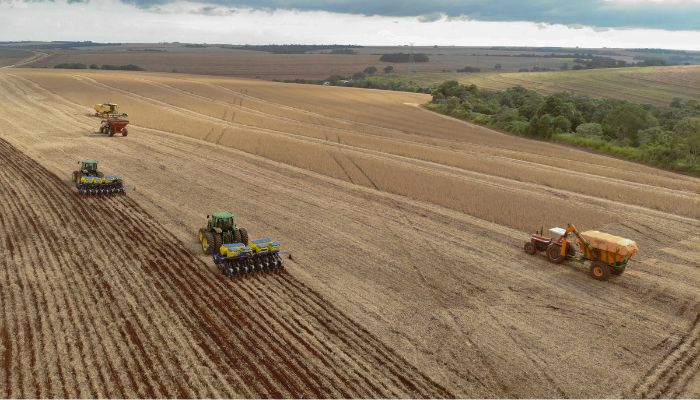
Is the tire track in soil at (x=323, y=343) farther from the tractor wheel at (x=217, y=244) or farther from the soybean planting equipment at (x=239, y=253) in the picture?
the tractor wheel at (x=217, y=244)

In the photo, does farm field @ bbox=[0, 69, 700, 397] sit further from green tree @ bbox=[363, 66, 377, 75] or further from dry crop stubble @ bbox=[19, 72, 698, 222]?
green tree @ bbox=[363, 66, 377, 75]

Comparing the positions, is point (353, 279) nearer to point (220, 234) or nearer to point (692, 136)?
point (220, 234)

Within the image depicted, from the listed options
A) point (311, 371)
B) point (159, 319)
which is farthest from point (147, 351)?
point (311, 371)

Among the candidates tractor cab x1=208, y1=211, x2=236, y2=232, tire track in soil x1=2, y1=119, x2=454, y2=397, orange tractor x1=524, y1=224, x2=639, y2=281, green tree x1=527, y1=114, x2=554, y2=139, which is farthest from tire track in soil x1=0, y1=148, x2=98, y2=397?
green tree x1=527, y1=114, x2=554, y2=139

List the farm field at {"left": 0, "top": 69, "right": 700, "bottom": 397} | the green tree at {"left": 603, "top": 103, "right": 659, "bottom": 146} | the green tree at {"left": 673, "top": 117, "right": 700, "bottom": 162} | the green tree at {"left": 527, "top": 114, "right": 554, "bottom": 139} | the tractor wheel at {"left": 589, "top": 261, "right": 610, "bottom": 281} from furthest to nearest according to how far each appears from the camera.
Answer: the green tree at {"left": 527, "top": 114, "right": 554, "bottom": 139} → the green tree at {"left": 603, "top": 103, "right": 659, "bottom": 146} → the green tree at {"left": 673, "top": 117, "right": 700, "bottom": 162} → the tractor wheel at {"left": 589, "top": 261, "right": 610, "bottom": 281} → the farm field at {"left": 0, "top": 69, "right": 700, "bottom": 397}

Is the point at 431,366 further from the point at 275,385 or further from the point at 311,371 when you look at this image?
the point at 275,385

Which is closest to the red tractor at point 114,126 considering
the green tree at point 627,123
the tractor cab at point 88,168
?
the tractor cab at point 88,168

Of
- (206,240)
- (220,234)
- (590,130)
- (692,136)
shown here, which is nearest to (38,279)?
(206,240)
